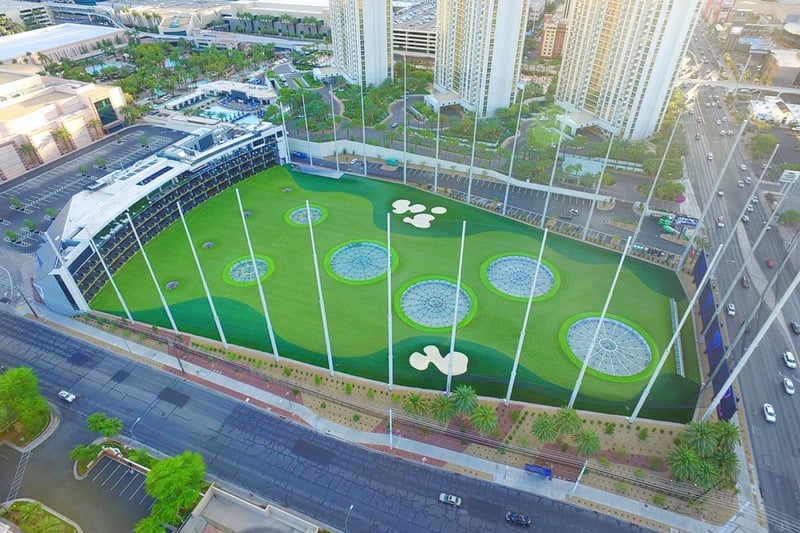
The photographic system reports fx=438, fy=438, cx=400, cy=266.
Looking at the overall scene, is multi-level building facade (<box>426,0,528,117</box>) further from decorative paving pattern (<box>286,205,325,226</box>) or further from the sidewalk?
the sidewalk

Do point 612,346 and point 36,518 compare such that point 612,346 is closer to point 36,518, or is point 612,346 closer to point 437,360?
point 437,360

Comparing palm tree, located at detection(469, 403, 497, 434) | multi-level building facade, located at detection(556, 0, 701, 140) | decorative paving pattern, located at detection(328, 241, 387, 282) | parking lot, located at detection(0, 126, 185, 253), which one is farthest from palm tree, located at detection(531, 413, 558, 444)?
multi-level building facade, located at detection(556, 0, 701, 140)

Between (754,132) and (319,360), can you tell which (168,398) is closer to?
(319,360)

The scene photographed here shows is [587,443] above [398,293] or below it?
above

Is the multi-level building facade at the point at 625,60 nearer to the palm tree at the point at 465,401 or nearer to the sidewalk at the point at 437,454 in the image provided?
the sidewalk at the point at 437,454

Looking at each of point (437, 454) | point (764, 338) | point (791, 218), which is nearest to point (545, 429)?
point (437, 454)

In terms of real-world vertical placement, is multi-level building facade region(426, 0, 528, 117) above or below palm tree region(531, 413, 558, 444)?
above

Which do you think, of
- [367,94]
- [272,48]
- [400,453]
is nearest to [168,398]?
[400,453]
